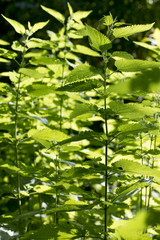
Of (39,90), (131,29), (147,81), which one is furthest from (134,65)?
(39,90)

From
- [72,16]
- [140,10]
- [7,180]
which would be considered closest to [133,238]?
[72,16]

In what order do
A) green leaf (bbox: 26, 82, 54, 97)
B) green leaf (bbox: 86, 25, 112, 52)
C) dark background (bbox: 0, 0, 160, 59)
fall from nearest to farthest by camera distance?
1. green leaf (bbox: 86, 25, 112, 52)
2. green leaf (bbox: 26, 82, 54, 97)
3. dark background (bbox: 0, 0, 160, 59)

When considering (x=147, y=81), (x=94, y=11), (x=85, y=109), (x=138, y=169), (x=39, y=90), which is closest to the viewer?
(x=147, y=81)

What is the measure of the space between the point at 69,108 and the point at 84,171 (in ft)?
3.32

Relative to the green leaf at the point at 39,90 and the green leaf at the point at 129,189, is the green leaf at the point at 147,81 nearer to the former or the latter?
the green leaf at the point at 129,189

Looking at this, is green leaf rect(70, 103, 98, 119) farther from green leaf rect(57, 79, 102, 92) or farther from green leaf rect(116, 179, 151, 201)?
green leaf rect(116, 179, 151, 201)

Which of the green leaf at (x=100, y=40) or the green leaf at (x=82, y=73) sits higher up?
the green leaf at (x=100, y=40)

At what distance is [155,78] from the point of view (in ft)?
1.50

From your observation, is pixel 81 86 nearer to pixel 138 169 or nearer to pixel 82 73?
pixel 82 73

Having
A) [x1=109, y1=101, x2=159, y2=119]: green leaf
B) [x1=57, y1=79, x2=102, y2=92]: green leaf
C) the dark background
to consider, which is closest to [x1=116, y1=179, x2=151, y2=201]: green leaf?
[x1=109, y1=101, x2=159, y2=119]: green leaf

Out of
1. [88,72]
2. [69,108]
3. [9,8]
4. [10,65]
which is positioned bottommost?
[69,108]

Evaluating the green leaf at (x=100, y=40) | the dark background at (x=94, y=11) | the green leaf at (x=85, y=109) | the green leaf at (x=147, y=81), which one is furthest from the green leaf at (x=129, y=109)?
the dark background at (x=94, y=11)

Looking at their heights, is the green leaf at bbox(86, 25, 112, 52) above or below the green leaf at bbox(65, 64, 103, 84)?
above

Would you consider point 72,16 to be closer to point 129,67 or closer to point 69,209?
point 129,67
